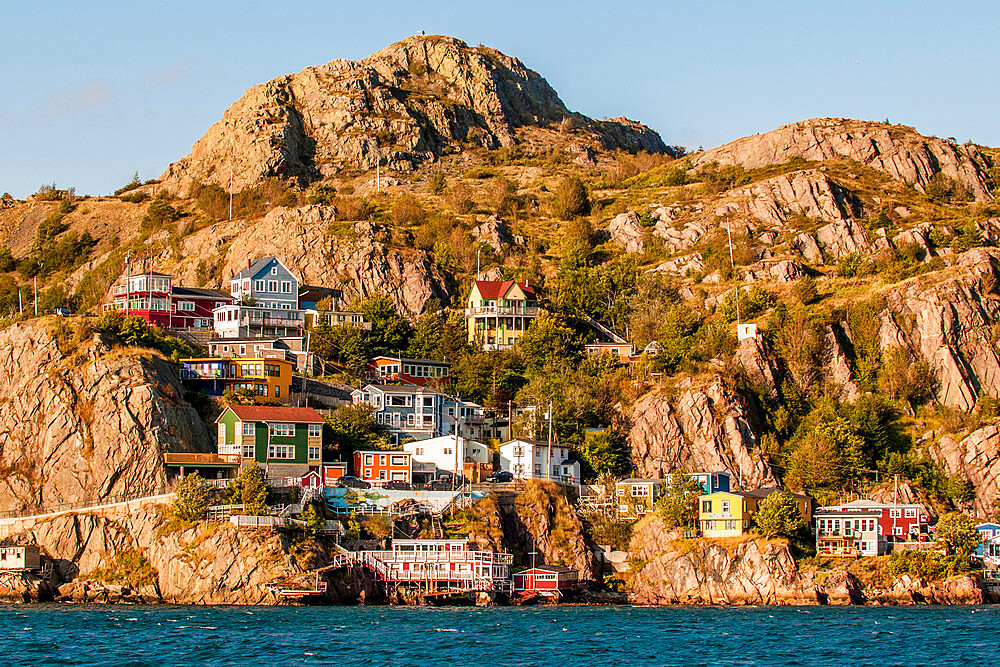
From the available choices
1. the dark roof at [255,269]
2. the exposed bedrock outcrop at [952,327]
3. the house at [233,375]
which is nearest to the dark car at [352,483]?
the house at [233,375]

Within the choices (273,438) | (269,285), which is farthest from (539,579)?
(269,285)

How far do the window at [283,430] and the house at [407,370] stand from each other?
21.1 meters

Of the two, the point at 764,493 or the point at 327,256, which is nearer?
the point at 764,493

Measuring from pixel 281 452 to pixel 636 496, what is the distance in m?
28.3

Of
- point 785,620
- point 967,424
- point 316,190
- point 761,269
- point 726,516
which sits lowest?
point 785,620

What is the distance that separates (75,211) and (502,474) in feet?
328

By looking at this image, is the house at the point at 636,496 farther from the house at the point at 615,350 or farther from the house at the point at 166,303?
the house at the point at 166,303

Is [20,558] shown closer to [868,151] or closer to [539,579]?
[539,579]

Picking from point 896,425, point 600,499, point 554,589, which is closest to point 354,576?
point 554,589

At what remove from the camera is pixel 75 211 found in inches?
7318

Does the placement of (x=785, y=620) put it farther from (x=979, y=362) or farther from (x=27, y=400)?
(x=27, y=400)

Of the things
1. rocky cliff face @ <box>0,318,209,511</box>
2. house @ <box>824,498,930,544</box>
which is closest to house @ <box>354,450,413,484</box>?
rocky cliff face @ <box>0,318,209,511</box>

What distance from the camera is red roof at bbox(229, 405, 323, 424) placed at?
102938mm

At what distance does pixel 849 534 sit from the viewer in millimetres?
101562
